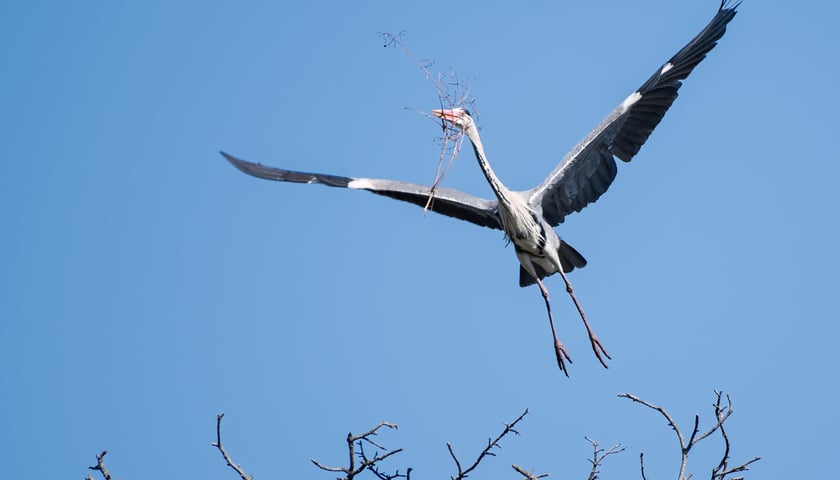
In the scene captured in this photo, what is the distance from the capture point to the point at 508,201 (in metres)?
8.28

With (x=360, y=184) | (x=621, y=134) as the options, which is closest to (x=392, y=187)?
(x=360, y=184)

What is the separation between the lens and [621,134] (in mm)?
8352

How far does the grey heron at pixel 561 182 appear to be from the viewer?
8.16 metres

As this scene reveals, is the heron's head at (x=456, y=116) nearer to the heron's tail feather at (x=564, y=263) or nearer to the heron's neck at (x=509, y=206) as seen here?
the heron's neck at (x=509, y=206)

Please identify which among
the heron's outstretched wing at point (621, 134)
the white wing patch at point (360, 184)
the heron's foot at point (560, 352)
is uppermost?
the heron's outstretched wing at point (621, 134)

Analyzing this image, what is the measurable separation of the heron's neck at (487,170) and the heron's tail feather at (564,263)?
70 cm

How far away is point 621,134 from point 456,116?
1.59 metres

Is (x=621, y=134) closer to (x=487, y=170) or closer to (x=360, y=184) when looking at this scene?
(x=487, y=170)

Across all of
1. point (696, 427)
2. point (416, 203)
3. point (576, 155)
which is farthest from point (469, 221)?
point (696, 427)

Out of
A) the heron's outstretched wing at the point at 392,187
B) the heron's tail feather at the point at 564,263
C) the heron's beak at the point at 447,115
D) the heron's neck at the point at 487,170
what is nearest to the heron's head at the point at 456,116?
the heron's beak at the point at 447,115

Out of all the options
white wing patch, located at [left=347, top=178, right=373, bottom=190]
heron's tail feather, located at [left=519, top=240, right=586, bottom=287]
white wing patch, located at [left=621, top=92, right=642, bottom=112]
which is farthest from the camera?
heron's tail feather, located at [left=519, top=240, right=586, bottom=287]

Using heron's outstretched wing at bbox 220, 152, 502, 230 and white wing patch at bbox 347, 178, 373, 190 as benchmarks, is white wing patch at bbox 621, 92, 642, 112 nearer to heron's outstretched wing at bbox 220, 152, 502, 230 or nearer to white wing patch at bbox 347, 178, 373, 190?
heron's outstretched wing at bbox 220, 152, 502, 230

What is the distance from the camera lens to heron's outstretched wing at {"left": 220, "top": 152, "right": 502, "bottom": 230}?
8.45 m

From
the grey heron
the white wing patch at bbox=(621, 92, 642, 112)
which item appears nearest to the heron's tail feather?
the grey heron
